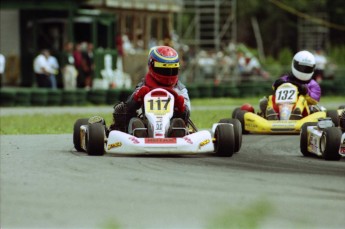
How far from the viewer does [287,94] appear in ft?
52.2

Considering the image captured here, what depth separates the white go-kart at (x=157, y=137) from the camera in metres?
11.2

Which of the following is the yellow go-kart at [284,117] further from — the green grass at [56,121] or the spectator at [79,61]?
the spectator at [79,61]

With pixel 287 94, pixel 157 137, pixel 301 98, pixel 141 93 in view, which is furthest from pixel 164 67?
pixel 301 98

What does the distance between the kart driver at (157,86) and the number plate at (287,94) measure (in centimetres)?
386

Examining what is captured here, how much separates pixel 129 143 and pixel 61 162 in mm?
789

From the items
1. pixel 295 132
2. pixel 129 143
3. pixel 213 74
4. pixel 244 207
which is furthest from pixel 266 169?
pixel 213 74

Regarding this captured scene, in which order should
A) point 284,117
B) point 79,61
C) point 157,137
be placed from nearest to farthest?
point 157,137 < point 284,117 < point 79,61

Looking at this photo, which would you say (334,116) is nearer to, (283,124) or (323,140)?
(283,124)

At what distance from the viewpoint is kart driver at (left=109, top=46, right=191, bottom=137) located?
1198 cm

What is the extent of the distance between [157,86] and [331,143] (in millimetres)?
2005

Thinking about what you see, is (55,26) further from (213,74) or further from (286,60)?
(286,60)

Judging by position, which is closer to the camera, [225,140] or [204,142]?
[204,142]

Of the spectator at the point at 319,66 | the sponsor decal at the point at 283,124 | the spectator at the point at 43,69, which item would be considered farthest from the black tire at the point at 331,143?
the spectator at the point at 319,66

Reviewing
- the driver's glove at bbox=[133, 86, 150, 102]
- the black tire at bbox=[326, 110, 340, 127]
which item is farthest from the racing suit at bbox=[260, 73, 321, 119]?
the driver's glove at bbox=[133, 86, 150, 102]
